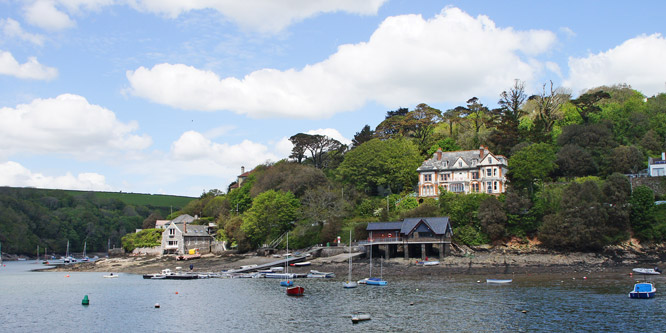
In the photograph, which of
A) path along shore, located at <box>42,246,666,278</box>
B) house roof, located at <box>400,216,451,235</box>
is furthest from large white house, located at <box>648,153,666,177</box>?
house roof, located at <box>400,216,451,235</box>

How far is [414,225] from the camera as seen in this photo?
74.3 m

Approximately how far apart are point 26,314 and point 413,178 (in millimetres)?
61010

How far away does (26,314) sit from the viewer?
1893 inches

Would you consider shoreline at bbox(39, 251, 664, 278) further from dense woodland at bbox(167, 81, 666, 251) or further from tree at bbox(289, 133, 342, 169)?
tree at bbox(289, 133, 342, 169)

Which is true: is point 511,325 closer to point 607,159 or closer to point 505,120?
point 607,159

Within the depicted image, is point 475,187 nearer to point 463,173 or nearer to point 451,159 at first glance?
point 463,173

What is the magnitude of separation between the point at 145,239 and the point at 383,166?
173ft

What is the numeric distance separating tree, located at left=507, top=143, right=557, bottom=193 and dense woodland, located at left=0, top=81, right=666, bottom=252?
164 millimetres

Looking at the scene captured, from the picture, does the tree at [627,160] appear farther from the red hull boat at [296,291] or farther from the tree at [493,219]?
the red hull boat at [296,291]

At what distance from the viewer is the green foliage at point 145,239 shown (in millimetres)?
110750

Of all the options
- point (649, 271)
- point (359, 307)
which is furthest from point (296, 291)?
point (649, 271)

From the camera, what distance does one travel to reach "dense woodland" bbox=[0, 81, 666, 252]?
68375 mm

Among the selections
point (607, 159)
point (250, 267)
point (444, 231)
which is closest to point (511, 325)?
point (444, 231)

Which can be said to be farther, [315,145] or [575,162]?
[315,145]
